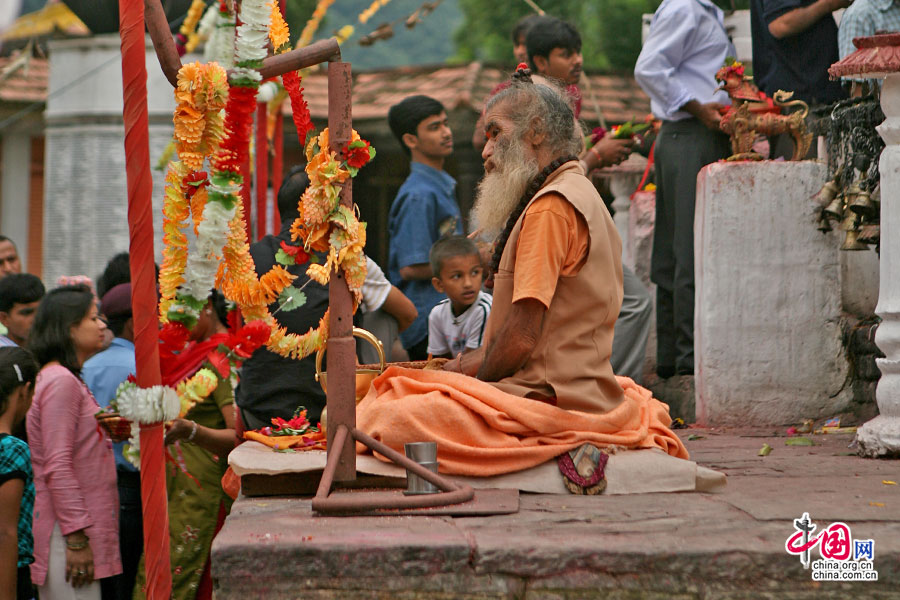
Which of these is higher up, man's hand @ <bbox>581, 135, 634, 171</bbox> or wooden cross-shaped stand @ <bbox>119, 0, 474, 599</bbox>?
man's hand @ <bbox>581, 135, 634, 171</bbox>

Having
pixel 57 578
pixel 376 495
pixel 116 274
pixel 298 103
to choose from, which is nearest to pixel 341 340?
pixel 376 495

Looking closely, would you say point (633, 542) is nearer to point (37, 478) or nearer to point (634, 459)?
point (634, 459)

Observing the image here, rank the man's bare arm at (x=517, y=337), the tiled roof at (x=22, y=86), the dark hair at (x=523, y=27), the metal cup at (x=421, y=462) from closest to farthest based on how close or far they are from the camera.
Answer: the metal cup at (x=421, y=462) < the man's bare arm at (x=517, y=337) < the dark hair at (x=523, y=27) < the tiled roof at (x=22, y=86)

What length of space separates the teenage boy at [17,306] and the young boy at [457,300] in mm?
1950

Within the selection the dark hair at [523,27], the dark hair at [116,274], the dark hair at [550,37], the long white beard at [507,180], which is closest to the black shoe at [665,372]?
the dark hair at [550,37]

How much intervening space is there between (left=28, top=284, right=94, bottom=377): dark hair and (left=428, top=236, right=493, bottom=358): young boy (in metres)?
1.65

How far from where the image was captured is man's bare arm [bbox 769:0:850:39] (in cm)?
605

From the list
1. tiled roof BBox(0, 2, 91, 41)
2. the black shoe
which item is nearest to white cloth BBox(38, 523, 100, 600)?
the black shoe

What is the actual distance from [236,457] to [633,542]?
4.57 feet

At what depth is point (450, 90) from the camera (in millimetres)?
12023

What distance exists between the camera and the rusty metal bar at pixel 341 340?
3346 millimetres

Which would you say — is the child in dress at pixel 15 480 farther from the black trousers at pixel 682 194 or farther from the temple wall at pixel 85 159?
the temple wall at pixel 85 159

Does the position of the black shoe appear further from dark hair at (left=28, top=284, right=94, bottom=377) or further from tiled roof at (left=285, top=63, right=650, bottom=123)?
tiled roof at (left=285, top=63, right=650, bottom=123)

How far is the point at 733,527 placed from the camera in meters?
3.12
